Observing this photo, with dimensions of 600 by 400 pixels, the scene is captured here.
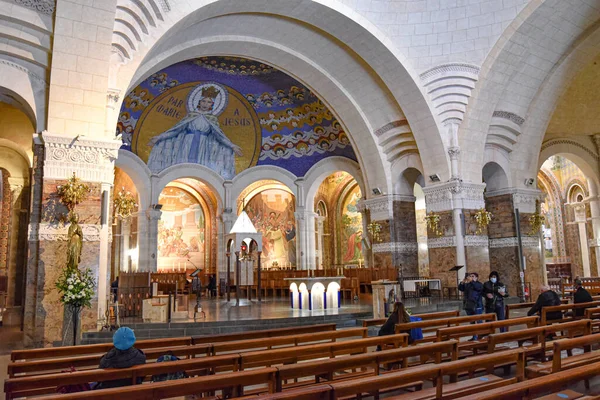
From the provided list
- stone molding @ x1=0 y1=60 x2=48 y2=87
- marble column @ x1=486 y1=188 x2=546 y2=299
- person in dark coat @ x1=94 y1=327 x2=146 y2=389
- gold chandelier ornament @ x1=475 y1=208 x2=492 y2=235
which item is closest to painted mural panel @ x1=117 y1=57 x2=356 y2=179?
gold chandelier ornament @ x1=475 y1=208 x2=492 y2=235

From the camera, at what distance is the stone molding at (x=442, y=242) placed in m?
15.8

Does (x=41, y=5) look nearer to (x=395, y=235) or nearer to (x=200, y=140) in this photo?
(x=200, y=140)

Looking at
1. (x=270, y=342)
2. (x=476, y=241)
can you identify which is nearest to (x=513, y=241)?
(x=476, y=241)

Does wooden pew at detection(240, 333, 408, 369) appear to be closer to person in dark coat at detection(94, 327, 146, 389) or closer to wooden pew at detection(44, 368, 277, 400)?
wooden pew at detection(44, 368, 277, 400)

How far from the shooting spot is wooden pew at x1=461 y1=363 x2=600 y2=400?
3.00m

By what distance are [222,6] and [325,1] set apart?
A: 3.02 m

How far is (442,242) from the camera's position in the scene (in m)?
16.1

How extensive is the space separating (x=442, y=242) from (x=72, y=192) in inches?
457

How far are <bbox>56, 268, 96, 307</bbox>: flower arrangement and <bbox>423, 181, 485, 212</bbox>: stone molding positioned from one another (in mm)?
11402

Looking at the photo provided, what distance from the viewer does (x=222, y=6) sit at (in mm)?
13000

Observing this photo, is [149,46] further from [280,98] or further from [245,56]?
[280,98]

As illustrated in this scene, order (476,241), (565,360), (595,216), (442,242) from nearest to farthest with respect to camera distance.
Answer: (565,360)
(476,241)
(442,242)
(595,216)

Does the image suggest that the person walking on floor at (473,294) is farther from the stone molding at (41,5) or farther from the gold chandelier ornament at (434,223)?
the stone molding at (41,5)

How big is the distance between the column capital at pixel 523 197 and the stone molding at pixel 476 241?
2.07 m
